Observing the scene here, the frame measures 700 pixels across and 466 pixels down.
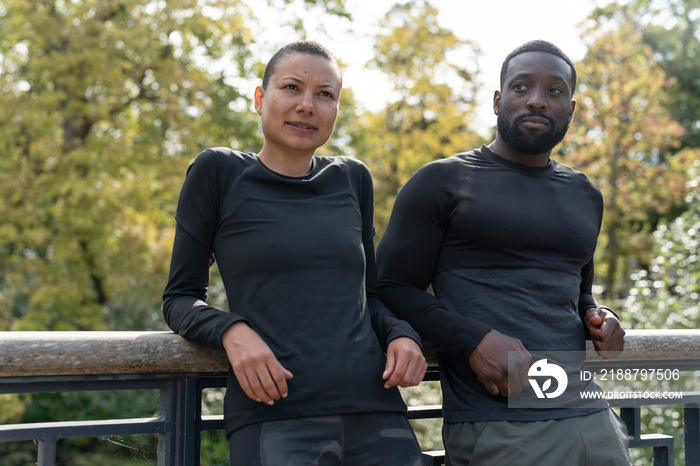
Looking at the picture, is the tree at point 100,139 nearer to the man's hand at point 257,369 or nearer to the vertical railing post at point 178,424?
the vertical railing post at point 178,424

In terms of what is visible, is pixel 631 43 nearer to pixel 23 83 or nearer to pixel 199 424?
pixel 23 83

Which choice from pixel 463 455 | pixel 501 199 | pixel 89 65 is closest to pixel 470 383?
pixel 463 455

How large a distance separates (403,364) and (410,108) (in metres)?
12.6

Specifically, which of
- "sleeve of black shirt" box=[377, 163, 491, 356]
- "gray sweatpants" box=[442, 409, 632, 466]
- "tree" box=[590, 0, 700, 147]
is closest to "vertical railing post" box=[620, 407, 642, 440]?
"gray sweatpants" box=[442, 409, 632, 466]

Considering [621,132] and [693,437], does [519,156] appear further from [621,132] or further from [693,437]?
[621,132]

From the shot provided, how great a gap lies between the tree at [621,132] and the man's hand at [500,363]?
587 inches

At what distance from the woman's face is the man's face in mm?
700

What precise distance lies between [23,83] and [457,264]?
8875mm

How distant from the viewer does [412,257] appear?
229 cm

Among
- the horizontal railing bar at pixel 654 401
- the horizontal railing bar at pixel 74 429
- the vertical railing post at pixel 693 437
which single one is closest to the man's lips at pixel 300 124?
the horizontal railing bar at pixel 74 429

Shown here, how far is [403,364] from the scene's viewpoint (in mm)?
1907

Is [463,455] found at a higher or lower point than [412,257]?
lower

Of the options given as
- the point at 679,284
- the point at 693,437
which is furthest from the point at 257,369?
the point at 679,284

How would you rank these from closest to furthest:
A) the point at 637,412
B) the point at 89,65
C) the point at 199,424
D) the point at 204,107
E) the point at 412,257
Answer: the point at 199,424
the point at 412,257
the point at 637,412
the point at 89,65
the point at 204,107
